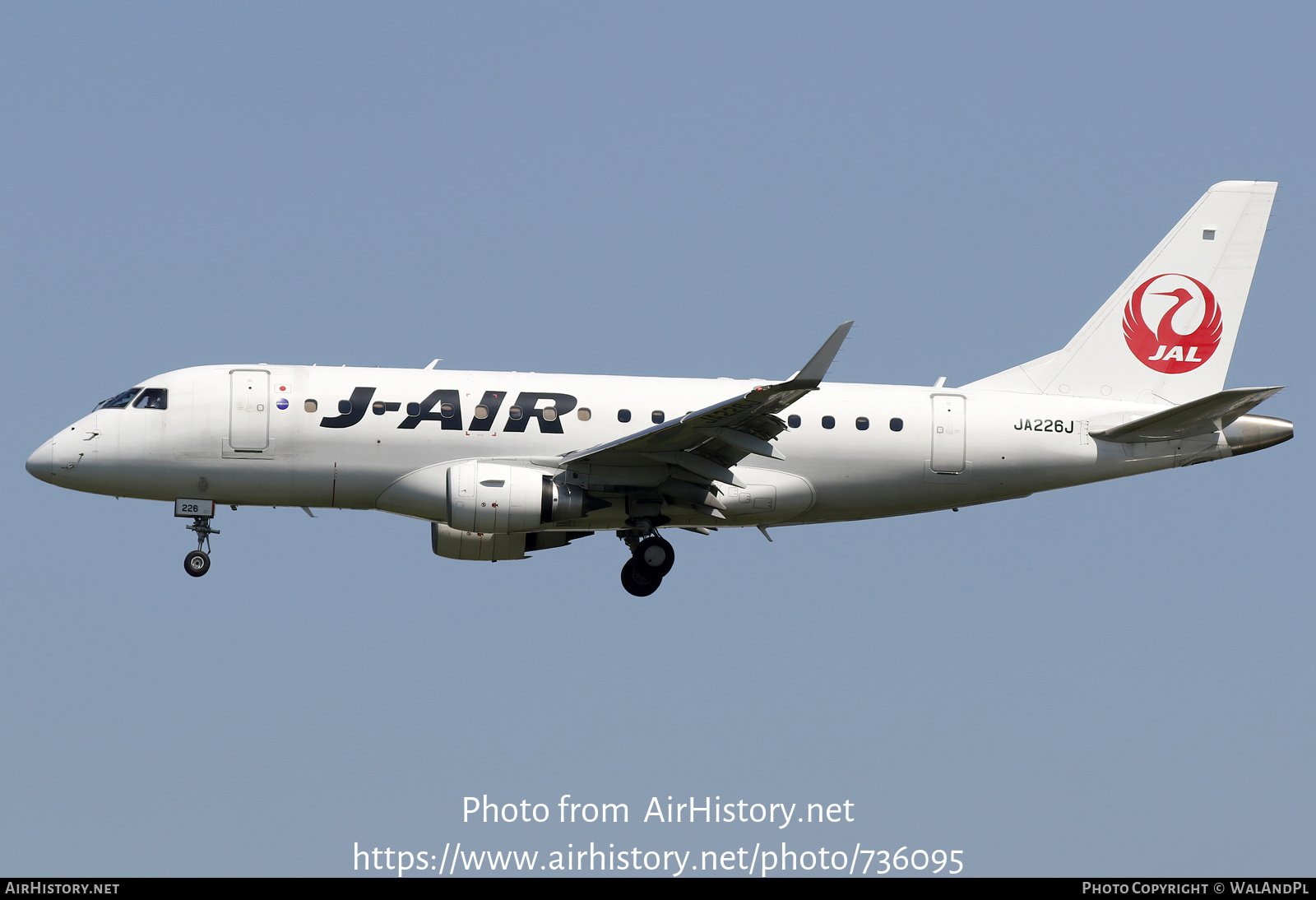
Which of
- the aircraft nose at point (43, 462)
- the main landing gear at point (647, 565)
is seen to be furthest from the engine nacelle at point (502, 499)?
the aircraft nose at point (43, 462)

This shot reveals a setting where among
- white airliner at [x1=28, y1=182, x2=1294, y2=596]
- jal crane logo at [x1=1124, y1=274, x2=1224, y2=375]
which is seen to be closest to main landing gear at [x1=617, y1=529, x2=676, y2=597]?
white airliner at [x1=28, y1=182, x2=1294, y2=596]

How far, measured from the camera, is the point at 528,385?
32.0 metres

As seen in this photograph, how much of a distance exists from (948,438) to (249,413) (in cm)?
1404

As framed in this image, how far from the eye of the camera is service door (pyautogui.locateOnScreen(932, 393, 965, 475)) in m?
32.7

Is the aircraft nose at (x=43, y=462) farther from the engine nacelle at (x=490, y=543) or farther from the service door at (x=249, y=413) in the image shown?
the engine nacelle at (x=490, y=543)

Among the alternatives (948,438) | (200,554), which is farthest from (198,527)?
(948,438)

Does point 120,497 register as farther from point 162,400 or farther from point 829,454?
point 829,454

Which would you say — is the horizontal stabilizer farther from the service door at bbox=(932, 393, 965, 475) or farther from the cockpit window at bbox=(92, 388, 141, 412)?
the cockpit window at bbox=(92, 388, 141, 412)

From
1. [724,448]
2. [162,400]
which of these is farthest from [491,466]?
[162,400]

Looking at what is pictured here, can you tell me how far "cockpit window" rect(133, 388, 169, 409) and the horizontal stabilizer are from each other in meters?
19.0

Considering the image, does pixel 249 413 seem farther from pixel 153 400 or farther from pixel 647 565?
pixel 647 565

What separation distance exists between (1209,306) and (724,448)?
12.1 meters

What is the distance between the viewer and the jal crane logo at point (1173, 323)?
115 ft

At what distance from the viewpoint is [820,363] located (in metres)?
27.4
